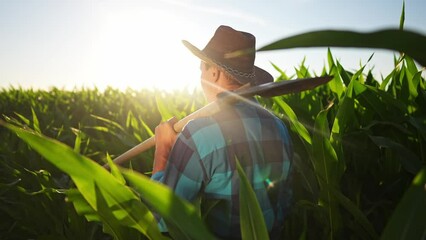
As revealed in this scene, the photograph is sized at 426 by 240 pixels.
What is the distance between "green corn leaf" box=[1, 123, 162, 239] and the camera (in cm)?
62

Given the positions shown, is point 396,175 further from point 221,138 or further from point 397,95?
point 221,138

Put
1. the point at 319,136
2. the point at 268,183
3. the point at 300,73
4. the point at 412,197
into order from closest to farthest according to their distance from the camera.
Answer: the point at 412,197, the point at 319,136, the point at 268,183, the point at 300,73

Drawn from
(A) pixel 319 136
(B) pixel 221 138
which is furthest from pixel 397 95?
(B) pixel 221 138

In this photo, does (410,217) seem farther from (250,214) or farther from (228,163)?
(228,163)

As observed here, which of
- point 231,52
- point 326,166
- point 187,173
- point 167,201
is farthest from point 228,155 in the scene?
point 167,201

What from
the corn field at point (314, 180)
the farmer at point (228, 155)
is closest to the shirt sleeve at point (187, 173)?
the farmer at point (228, 155)

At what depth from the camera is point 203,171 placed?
1.12 m

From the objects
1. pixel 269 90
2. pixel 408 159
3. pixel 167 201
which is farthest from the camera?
pixel 408 159

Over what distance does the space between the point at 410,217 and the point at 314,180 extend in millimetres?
848

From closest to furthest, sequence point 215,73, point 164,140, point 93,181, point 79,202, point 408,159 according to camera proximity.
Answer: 1. point 93,181
2. point 79,202
3. point 408,159
4. point 215,73
5. point 164,140

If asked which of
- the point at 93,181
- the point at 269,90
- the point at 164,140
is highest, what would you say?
the point at 269,90

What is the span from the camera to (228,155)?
3.66 ft

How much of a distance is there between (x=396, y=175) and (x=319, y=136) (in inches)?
19.7

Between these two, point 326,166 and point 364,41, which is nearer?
point 364,41
